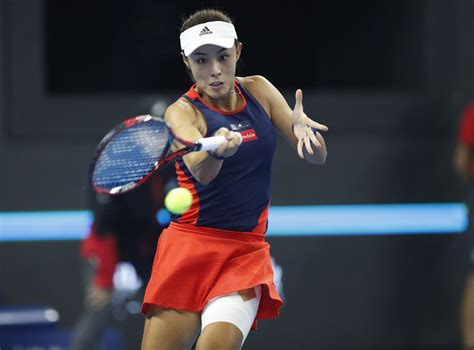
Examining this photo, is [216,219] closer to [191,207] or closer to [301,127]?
[191,207]

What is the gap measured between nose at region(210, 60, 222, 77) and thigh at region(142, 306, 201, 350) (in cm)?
84

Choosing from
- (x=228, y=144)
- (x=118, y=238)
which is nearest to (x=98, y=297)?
(x=118, y=238)

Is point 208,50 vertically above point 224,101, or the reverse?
point 208,50

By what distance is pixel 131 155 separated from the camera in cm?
365

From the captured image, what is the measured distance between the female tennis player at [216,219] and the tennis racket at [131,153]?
0.41 feet

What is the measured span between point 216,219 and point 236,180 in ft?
0.51

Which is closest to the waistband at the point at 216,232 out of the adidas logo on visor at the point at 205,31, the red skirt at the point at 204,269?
the red skirt at the point at 204,269

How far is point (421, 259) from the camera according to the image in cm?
729

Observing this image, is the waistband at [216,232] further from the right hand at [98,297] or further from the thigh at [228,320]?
the right hand at [98,297]

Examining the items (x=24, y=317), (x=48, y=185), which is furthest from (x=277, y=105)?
(x=48, y=185)

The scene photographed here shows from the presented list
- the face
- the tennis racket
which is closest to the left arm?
the face

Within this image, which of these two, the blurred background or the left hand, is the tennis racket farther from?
the blurred background

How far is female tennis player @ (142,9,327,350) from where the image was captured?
3734 millimetres

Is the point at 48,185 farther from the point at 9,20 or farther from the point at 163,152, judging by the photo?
the point at 163,152
